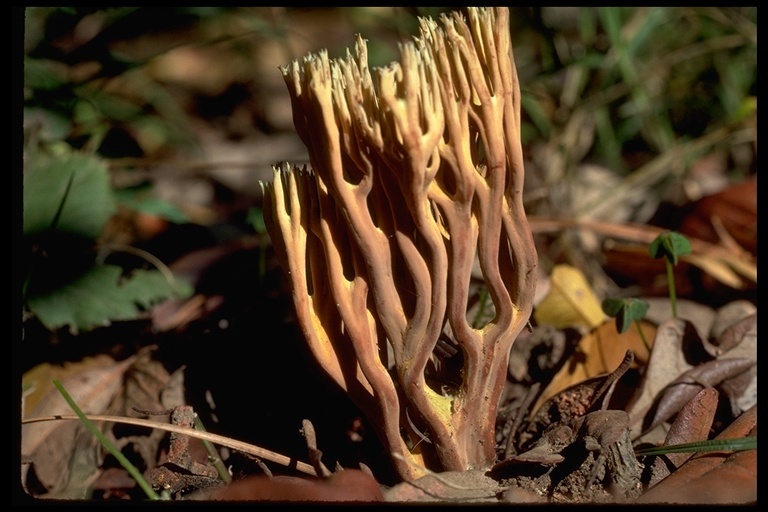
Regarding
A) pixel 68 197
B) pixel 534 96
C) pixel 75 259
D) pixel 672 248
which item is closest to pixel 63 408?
pixel 75 259

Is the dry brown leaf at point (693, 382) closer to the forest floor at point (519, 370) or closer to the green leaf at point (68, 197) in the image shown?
the forest floor at point (519, 370)

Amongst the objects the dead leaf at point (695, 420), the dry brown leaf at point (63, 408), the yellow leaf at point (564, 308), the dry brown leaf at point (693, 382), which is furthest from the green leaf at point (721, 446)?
the dry brown leaf at point (63, 408)

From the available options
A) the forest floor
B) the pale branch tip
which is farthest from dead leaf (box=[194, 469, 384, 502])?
the pale branch tip

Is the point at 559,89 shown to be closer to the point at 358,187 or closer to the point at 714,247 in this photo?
the point at 714,247

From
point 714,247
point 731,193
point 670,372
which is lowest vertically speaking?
point 670,372

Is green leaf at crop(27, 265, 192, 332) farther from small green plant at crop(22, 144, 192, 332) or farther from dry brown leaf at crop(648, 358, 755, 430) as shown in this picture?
dry brown leaf at crop(648, 358, 755, 430)

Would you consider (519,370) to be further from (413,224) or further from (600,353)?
(413,224)

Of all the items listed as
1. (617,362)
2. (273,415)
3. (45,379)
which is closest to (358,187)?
(273,415)
